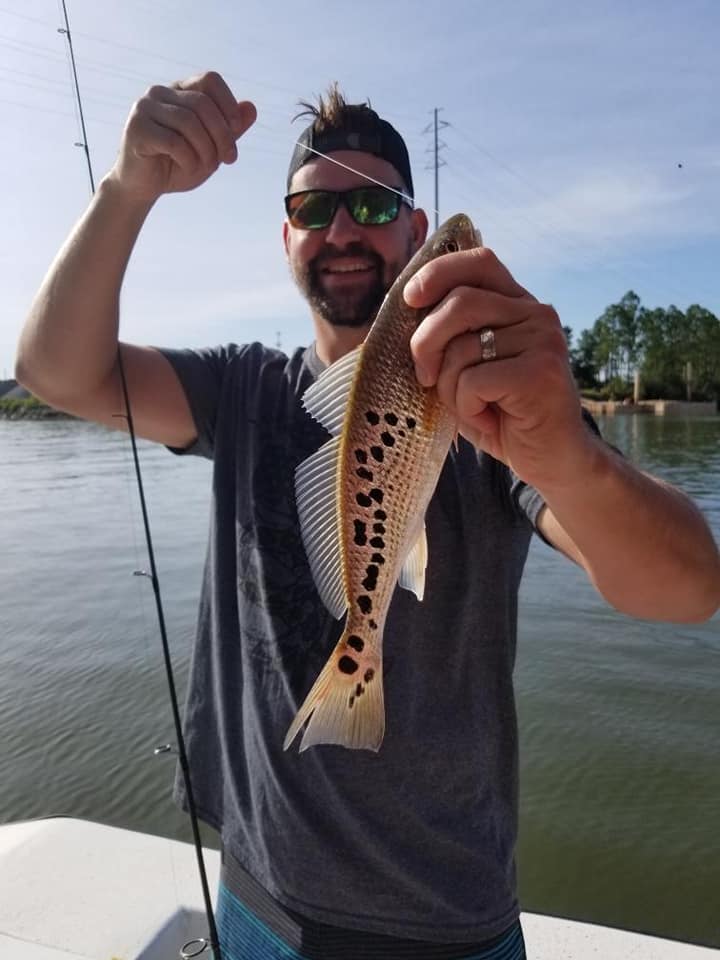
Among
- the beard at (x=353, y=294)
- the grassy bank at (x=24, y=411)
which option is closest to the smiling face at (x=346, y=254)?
the beard at (x=353, y=294)

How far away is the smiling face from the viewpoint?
2.53 m

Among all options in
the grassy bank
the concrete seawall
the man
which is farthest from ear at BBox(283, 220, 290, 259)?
the concrete seawall

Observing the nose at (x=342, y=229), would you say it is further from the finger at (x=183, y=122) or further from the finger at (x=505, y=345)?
the finger at (x=505, y=345)

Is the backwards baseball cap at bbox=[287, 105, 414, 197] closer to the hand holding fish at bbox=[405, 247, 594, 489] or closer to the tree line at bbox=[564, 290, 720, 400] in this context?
the hand holding fish at bbox=[405, 247, 594, 489]

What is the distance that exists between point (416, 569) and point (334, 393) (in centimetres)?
47

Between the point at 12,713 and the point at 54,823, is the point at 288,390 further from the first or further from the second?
the point at 12,713

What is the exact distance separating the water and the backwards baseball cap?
4.45 meters

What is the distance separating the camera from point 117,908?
3475 mm

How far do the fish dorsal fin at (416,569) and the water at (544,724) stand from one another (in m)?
3.87

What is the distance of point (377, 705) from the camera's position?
72.2 inches

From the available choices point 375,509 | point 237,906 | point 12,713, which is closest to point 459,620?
point 375,509

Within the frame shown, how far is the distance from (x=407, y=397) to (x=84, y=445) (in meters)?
36.1

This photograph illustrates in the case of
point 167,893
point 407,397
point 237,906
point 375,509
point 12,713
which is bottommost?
point 12,713

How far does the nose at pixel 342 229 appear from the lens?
2520 millimetres
